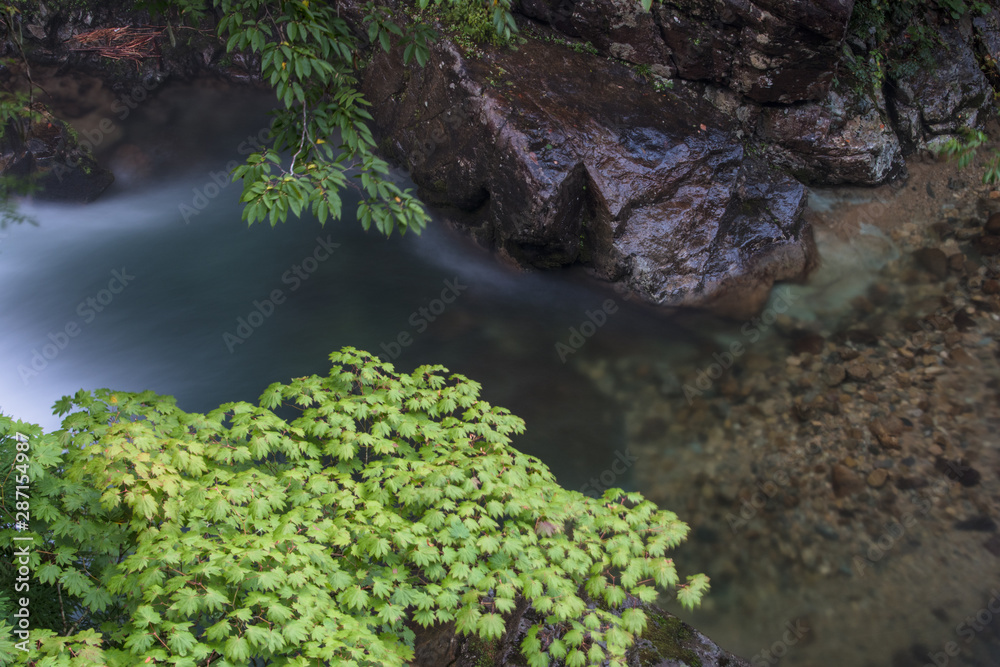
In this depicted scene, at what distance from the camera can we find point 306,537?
331 centimetres

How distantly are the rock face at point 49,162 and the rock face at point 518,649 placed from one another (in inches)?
408

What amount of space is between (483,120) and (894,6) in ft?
22.3

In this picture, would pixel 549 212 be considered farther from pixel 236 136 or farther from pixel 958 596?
pixel 236 136

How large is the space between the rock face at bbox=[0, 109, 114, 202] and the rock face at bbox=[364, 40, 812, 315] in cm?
640

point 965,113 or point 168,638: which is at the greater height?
point 965,113

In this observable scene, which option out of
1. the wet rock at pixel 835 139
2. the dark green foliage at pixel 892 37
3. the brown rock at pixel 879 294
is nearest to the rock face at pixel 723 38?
the wet rock at pixel 835 139

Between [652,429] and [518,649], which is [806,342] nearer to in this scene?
[652,429]

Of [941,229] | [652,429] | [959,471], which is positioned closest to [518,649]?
[652,429]

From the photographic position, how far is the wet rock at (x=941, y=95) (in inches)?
384

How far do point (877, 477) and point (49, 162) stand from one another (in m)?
13.3

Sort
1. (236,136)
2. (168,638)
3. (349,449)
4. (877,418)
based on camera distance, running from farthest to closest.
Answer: (236,136) → (877,418) → (349,449) → (168,638)

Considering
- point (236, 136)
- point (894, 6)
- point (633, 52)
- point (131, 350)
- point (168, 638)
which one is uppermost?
point (894, 6)

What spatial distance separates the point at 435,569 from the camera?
345 centimetres

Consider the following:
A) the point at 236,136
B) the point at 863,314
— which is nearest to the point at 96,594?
the point at 863,314
